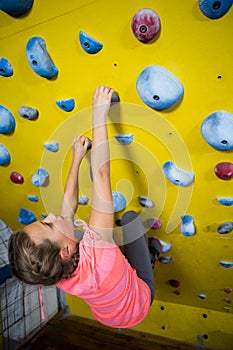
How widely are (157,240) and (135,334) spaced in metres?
0.93

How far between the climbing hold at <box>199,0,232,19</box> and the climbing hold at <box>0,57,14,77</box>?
540 millimetres

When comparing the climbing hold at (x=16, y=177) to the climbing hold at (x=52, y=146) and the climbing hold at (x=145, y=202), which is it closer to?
the climbing hold at (x=52, y=146)

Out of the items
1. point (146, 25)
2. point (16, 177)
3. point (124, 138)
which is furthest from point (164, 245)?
point (146, 25)

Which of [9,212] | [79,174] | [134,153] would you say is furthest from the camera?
[9,212]

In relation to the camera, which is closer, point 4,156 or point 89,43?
point 89,43

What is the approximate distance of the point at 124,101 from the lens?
31.4 inches

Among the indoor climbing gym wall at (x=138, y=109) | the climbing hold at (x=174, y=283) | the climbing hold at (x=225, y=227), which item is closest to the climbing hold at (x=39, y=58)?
the indoor climbing gym wall at (x=138, y=109)

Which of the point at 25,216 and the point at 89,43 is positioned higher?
the point at 89,43

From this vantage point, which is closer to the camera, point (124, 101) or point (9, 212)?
point (124, 101)

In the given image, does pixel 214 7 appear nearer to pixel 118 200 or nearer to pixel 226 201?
pixel 226 201

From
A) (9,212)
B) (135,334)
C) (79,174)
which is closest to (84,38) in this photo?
(79,174)

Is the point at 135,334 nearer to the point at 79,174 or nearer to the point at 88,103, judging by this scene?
the point at 79,174

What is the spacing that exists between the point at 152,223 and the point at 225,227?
29cm

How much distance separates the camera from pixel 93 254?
0.91 m
